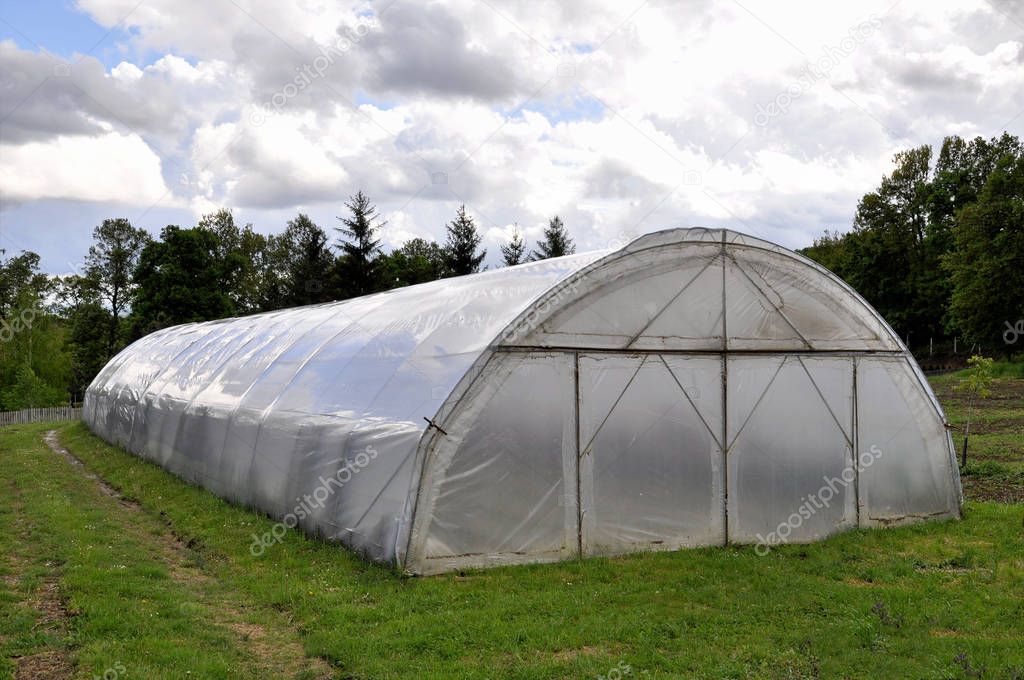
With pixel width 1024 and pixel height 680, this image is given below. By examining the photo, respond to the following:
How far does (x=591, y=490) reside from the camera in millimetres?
11219

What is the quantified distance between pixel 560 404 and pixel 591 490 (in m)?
1.24

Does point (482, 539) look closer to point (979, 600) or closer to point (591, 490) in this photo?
point (591, 490)

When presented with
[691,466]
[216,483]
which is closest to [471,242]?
[216,483]

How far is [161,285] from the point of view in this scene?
52.4 m

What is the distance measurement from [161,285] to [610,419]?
156 ft

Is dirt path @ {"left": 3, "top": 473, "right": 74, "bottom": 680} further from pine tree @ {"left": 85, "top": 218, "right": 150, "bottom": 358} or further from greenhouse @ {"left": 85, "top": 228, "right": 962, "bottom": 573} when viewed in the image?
pine tree @ {"left": 85, "top": 218, "right": 150, "bottom": 358}

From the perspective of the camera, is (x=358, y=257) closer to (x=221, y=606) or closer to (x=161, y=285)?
(x=161, y=285)

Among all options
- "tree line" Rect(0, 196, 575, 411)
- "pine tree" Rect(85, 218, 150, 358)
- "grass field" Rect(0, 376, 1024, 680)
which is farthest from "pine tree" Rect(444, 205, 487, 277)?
"grass field" Rect(0, 376, 1024, 680)

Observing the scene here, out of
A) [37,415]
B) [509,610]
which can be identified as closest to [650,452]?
[509,610]

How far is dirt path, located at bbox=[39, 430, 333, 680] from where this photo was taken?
24.9 ft

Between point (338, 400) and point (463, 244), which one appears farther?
point (463, 244)

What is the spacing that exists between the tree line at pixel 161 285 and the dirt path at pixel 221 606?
38.7 metres

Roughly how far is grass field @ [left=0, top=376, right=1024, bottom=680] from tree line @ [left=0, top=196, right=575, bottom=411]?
133 ft

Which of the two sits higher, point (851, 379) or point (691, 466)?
point (851, 379)
